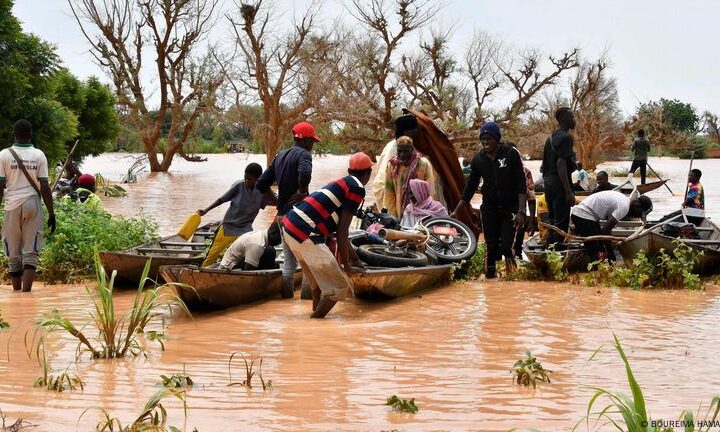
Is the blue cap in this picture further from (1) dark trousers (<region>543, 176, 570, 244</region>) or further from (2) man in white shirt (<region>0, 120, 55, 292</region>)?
(2) man in white shirt (<region>0, 120, 55, 292</region>)

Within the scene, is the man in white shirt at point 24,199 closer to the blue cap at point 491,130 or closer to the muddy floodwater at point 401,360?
the muddy floodwater at point 401,360

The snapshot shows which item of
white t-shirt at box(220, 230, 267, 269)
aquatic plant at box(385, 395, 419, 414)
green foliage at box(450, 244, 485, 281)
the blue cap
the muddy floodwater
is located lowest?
the muddy floodwater

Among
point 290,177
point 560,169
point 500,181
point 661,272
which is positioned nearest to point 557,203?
point 560,169

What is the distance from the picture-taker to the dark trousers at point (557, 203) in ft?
40.0

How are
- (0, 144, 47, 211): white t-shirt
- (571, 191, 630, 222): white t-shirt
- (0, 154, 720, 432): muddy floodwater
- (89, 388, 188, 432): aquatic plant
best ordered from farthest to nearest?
(571, 191, 630, 222): white t-shirt < (0, 144, 47, 211): white t-shirt < (0, 154, 720, 432): muddy floodwater < (89, 388, 188, 432): aquatic plant

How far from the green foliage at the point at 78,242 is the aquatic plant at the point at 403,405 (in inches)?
274

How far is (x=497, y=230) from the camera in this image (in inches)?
463

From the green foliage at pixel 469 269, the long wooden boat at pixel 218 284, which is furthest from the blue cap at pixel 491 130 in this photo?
the long wooden boat at pixel 218 284

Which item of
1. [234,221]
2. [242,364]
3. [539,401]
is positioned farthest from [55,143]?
[539,401]

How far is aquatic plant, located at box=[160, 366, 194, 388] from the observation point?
19.9 ft

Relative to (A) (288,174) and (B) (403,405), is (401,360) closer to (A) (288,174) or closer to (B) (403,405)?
(B) (403,405)

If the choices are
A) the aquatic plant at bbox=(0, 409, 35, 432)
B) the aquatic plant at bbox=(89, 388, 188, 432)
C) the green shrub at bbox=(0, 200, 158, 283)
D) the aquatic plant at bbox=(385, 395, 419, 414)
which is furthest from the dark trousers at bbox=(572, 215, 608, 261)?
the aquatic plant at bbox=(0, 409, 35, 432)

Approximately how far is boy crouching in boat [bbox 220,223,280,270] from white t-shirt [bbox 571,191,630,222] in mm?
3741

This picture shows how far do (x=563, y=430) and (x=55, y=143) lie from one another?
2166cm
